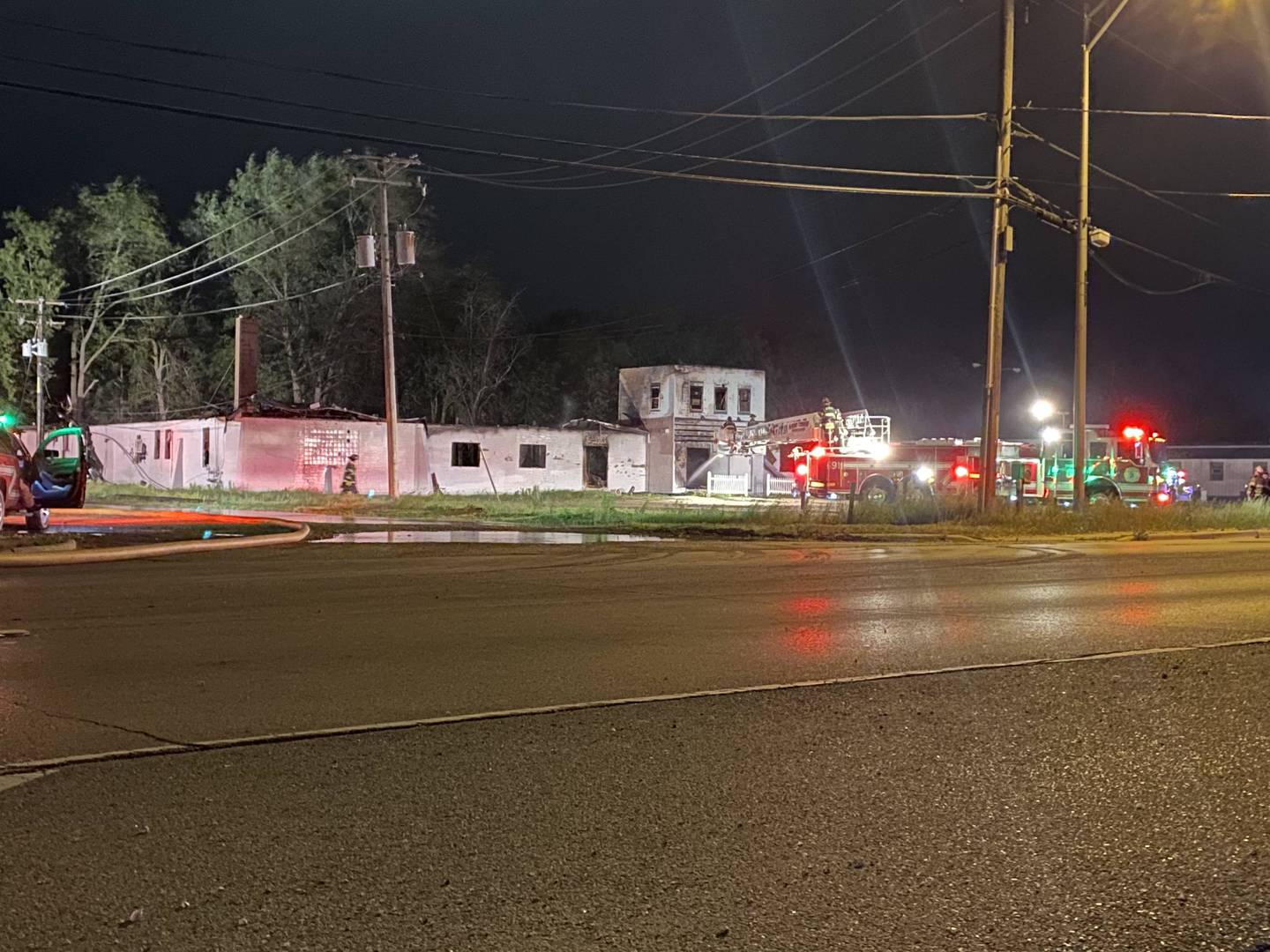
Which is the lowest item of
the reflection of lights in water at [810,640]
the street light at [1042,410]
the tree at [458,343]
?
the reflection of lights in water at [810,640]

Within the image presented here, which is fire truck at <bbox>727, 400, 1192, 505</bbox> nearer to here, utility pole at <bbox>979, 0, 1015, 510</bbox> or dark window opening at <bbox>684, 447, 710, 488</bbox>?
utility pole at <bbox>979, 0, 1015, 510</bbox>

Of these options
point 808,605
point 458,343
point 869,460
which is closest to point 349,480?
point 869,460

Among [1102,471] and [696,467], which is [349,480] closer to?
[696,467]

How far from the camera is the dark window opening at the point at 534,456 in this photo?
45.8 meters

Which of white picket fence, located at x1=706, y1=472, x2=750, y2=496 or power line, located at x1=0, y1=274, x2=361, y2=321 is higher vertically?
power line, located at x1=0, y1=274, x2=361, y2=321

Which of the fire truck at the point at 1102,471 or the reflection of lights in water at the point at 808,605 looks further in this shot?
the fire truck at the point at 1102,471

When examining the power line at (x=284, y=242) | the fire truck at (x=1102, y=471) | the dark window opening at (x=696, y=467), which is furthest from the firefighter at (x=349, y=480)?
the fire truck at (x=1102, y=471)

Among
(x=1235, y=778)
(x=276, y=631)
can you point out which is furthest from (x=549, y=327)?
(x=1235, y=778)

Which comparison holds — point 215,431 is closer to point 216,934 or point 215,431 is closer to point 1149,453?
point 1149,453

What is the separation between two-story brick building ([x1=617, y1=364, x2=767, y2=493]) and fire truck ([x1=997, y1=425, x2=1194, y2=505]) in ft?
69.6

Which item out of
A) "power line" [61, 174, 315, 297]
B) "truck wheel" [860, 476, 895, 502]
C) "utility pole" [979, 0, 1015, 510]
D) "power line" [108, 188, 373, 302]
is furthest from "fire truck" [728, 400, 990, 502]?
"power line" [61, 174, 315, 297]

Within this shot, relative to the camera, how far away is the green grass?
23.7 metres

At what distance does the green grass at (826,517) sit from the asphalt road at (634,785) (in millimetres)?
12433

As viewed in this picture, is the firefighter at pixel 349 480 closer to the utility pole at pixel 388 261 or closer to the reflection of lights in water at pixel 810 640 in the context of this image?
the utility pole at pixel 388 261
